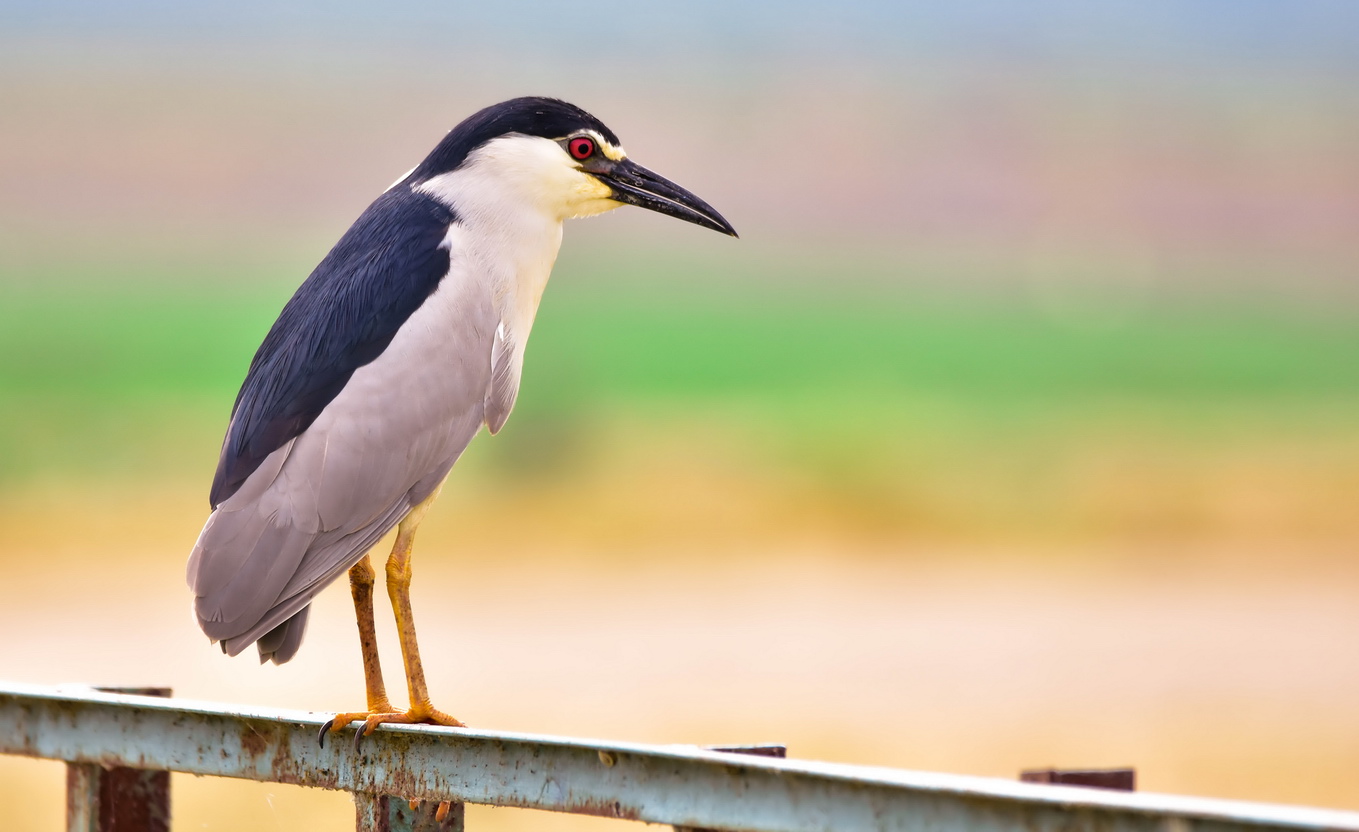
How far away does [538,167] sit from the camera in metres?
4.65

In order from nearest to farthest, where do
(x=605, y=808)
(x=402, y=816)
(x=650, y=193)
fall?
(x=605, y=808) → (x=402, y=816) → (x=650, y=193)

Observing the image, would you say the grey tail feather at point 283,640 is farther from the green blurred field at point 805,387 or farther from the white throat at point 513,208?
the green blurred field at point 805,387

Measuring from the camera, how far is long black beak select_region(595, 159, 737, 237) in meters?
4.80

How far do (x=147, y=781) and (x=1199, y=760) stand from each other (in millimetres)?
24174

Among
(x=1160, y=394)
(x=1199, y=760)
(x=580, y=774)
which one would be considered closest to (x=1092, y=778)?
(x=580, y=774)

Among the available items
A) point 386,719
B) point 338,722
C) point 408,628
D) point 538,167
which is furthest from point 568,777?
point 538,167

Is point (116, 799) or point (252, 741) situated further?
point (116, 799)

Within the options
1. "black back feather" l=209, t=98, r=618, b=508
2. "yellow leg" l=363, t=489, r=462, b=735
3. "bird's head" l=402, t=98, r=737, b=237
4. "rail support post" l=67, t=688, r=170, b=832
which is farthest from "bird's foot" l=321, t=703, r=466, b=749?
"bird's head" l=402, t=98, r=737, b=237

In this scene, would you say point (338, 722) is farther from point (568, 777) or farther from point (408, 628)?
point (408, 628)

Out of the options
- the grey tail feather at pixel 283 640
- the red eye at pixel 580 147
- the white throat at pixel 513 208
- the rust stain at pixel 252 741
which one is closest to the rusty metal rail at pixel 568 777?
the rust stain at pixel 252 741

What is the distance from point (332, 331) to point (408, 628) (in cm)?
67

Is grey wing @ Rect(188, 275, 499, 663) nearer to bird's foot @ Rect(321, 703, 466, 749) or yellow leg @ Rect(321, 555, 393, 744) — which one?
yellow leg @ Rect(321, 555, 393, 744)

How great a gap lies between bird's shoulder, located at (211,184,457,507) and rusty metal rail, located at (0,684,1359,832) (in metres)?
0.92

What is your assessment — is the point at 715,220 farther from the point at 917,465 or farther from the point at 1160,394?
the point at 1160,394
